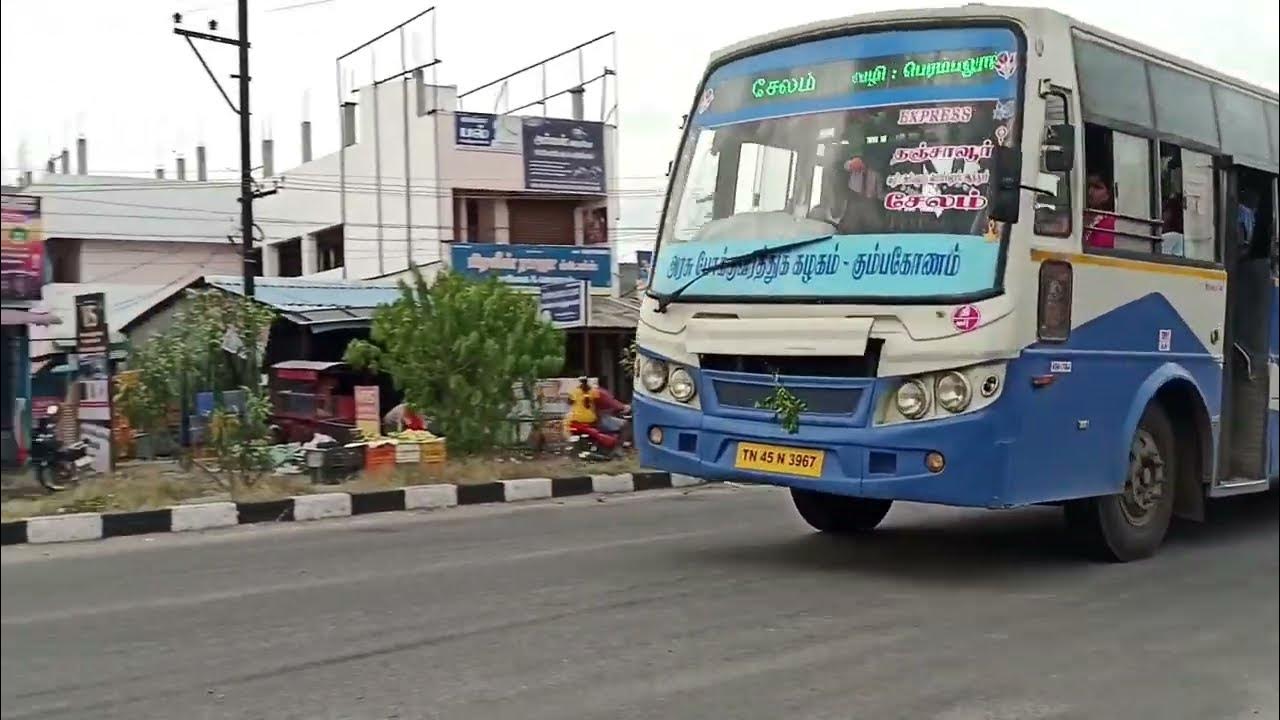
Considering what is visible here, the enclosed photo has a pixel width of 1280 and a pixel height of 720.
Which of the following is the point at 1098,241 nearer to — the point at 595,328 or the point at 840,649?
the point at 840,649

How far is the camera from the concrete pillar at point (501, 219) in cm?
522

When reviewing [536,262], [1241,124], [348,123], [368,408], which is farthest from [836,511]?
[368,408]

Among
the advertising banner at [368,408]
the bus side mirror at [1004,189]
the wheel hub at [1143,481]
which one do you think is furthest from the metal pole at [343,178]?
the advertising banner at [368,408]

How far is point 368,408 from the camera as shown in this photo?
37.7 ft

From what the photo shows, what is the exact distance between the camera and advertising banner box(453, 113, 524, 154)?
3064 mm

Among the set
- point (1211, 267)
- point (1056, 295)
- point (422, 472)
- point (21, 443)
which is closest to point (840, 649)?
point (1056, 295)

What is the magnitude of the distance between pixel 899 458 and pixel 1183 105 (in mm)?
2698

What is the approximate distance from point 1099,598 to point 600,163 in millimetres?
2918

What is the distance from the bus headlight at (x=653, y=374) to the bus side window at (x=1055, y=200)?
178cm

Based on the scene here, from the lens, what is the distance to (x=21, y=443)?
1397mm

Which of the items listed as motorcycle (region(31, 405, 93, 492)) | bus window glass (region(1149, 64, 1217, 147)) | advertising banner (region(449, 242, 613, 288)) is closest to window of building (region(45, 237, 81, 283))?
motorcycle (region(31, 405, 93, 492))

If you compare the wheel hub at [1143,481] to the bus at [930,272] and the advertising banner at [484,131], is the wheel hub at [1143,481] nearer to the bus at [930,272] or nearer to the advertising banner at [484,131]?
the bus at [930,272]

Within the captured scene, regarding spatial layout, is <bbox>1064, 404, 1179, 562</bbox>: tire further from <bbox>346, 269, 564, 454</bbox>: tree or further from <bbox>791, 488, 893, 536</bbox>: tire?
<bbox>346, 269, 564, 454</bbox>: tree

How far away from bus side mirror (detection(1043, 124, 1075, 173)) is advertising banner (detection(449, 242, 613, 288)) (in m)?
1.88
